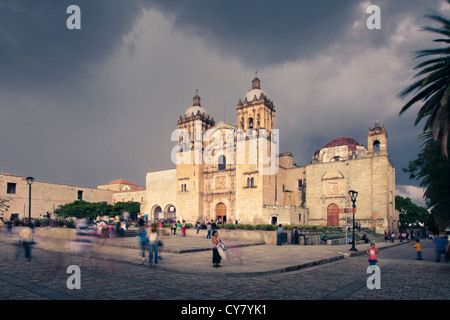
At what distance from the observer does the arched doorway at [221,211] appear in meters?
43.7

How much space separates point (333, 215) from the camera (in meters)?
39.5

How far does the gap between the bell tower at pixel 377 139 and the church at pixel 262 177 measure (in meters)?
0.11

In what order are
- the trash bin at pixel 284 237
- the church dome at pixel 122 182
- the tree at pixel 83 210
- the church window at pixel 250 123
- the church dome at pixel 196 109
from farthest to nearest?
the church dome at pixel 122 182, the church dome at pixel 196 109, the tree at pixel 83 210, the church window at pixel 250 123, the trash bin at pixel 284 237

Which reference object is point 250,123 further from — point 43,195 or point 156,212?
point 43,195

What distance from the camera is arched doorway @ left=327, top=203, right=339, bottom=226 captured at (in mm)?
39250

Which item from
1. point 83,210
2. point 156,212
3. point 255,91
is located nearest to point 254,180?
point 255,91

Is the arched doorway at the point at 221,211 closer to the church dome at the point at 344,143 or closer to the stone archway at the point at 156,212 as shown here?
the stone archway at the point at 156,212

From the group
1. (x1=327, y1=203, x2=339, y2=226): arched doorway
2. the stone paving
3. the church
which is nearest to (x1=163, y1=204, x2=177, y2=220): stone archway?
the church

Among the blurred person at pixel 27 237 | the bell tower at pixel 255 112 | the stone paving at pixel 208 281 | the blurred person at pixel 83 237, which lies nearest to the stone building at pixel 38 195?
the blurred person at pixel 83 237

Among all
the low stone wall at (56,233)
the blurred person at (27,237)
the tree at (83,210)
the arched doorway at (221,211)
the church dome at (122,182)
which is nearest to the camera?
the blurred person at (27,237)

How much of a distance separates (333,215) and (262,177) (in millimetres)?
10073

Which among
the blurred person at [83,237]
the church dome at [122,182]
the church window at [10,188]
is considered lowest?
the blurred person at [83,237]

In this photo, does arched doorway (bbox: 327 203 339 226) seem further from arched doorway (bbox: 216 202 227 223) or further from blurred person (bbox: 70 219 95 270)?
blurred person (bbox: 70 219 95 270)
